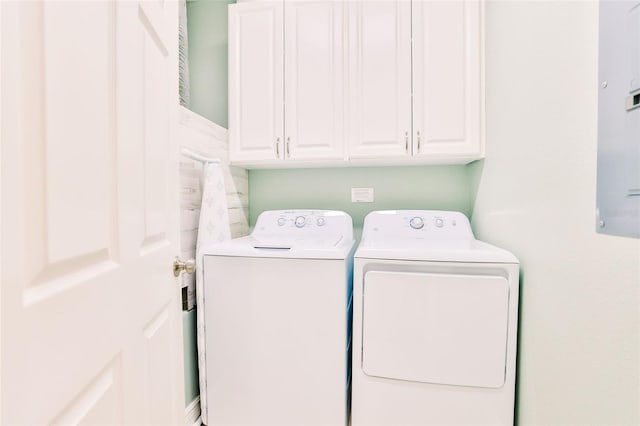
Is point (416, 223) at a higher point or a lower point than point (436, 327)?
higher

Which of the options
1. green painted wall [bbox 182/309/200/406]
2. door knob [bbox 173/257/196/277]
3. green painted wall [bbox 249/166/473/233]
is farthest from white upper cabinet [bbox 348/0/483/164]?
green painted wall [bbox 182/309/200/406]

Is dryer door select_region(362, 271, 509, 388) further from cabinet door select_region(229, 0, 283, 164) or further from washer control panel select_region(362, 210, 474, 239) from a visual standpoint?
cabinet door select_region(229, 0, 283, 164)

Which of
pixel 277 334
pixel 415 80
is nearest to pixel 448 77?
pixel 415 80

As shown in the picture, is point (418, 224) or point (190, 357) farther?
point (418, 224)

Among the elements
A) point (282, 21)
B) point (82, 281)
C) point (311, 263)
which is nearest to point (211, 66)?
point (282, 21)

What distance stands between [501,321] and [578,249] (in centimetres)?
51

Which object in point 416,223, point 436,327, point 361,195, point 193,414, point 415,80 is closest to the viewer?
point 436,327

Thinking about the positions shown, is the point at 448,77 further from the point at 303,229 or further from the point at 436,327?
the point at 436,327

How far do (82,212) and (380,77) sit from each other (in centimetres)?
166

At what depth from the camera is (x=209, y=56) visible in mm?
2215

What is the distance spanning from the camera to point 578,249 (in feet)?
3.02

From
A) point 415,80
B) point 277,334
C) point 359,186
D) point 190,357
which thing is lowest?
point 190,357

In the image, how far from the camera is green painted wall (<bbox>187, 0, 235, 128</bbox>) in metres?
2.20

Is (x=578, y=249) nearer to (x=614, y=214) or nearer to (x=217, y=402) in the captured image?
(x=614, y=214)
